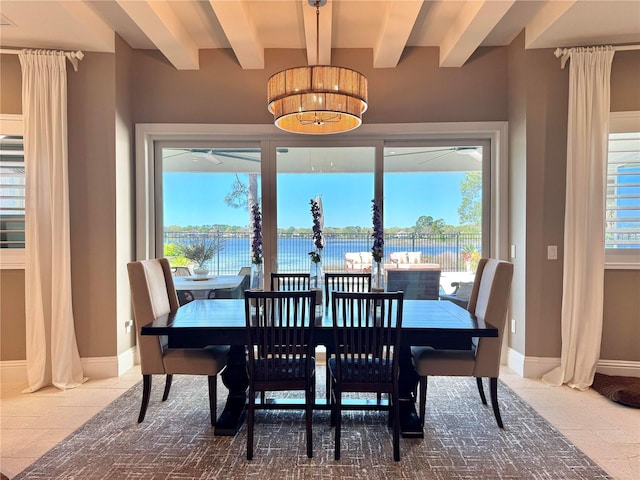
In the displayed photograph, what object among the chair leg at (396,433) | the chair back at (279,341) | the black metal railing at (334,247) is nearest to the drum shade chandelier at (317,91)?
the chair back at (279,341)

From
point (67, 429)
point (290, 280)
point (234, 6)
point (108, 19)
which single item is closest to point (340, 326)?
point (290, 280)

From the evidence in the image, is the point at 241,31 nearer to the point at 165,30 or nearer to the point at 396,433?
the point at 165,30

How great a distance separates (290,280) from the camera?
350 cm

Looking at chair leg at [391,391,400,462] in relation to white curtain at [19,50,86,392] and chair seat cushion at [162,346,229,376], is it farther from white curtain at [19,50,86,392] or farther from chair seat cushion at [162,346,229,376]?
white curtain at [19,50,86,392]

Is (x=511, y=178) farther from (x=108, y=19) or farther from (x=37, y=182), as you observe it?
(x=37, y=182)

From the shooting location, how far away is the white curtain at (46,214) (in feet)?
10.7

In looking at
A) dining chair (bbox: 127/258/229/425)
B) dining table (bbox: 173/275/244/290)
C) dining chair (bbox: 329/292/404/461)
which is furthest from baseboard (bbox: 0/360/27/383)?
dining chair (bbox: 329/292/404/461)

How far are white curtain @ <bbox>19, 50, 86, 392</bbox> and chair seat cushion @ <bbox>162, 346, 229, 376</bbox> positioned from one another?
1415 mm

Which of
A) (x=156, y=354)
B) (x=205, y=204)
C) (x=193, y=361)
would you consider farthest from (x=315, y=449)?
(x=205, y=204)

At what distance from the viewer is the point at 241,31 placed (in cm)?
321

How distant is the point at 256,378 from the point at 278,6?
9.80 feet

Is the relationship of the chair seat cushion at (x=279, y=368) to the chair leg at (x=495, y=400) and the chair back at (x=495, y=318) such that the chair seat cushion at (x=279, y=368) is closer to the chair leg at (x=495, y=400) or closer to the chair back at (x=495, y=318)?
the chair back at (x=495, y=318)

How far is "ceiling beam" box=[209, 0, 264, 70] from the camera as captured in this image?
291 centimetres

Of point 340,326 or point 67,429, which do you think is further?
point 67,429
